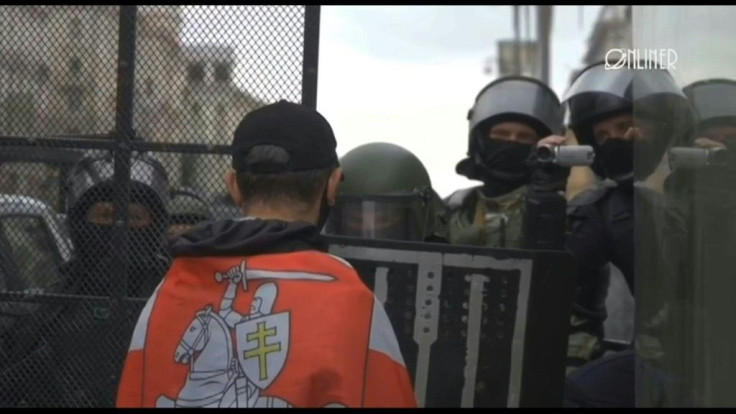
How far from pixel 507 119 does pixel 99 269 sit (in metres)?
2.35

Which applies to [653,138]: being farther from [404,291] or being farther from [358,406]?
[358,406]

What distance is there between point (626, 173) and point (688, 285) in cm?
182

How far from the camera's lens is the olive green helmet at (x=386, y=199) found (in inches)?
194

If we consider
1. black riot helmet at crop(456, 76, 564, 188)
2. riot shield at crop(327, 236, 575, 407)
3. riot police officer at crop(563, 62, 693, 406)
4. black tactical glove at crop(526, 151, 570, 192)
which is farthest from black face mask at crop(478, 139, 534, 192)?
riot shield at crop(327, 236, 575, 407)

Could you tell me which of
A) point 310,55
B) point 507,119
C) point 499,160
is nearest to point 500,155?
point 499,160

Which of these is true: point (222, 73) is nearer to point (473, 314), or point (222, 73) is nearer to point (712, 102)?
point (473, 314)

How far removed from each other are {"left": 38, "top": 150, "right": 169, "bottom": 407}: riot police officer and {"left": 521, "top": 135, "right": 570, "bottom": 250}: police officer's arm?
1.04 meters

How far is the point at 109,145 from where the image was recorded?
4.38 metres

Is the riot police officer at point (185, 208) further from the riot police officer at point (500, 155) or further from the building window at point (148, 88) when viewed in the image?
the riot police officer at point (500, 155)

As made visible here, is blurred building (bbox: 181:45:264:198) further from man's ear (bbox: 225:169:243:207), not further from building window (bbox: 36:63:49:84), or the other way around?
man's ear (bbox: 225:169:243:207)

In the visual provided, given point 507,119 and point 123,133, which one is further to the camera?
point 507,119

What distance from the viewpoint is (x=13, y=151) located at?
175 inches

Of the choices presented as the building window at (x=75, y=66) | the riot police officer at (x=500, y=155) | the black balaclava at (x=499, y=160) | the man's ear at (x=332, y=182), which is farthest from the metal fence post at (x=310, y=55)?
the black balaclava at (x=499, y=160)

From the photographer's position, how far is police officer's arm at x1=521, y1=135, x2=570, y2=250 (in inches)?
173
